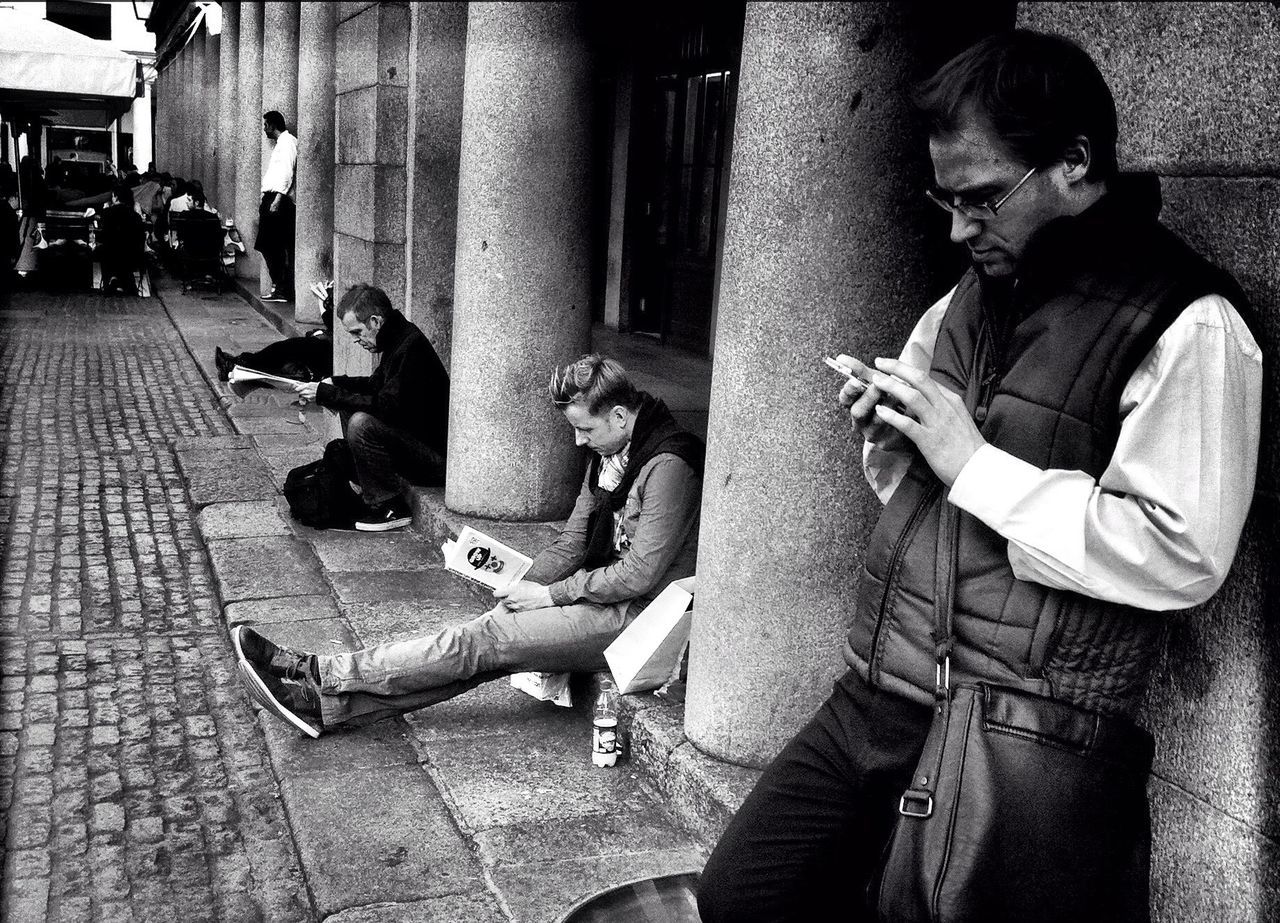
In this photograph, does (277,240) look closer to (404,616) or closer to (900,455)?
(404,616)

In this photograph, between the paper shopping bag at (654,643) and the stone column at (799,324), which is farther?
the paper shopping bag at (654,643)

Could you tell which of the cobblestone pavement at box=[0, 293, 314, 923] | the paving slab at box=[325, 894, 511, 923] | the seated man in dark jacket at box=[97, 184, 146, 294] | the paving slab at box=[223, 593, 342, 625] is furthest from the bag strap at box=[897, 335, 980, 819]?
the seated man in dark jacket at box=[97, 184, 146, 294]

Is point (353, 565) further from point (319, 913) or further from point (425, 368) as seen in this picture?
point (319, 913)

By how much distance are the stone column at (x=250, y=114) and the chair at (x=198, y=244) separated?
454 millimetres

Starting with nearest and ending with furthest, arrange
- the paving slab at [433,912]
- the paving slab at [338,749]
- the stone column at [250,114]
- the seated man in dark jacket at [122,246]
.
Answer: the paving slab at [433,912] < the paving slab at [338,749] < the seated man in dark jacket at [122,246] < the stone column at [250,114]

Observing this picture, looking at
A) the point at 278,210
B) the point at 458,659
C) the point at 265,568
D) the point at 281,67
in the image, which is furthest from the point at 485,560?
the point at 281,67

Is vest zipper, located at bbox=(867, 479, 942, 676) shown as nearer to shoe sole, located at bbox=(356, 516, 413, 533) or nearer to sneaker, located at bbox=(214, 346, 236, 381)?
shoe sole, located at bbox=(356, 516, 413, 533)

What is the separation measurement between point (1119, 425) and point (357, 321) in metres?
5.64

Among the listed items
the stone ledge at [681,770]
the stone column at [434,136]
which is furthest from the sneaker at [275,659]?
the stone column at [434,136]

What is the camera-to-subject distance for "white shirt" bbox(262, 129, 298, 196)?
1442 cm

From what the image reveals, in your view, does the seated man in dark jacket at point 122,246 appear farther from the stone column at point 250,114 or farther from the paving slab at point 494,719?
the paving slab at point 494,719

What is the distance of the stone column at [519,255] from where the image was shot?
608 cm

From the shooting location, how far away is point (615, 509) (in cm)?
471

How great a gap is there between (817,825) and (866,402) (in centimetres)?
74
